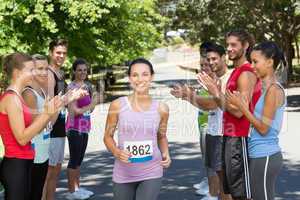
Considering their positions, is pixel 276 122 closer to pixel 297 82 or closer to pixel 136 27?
pixel 136 27

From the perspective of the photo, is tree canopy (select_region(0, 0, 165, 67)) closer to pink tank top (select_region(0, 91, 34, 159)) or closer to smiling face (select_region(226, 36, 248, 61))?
smiling face (select_region(226, 36, 248, 61))

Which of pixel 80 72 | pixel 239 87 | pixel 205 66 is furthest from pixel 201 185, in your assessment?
pixel 239 87

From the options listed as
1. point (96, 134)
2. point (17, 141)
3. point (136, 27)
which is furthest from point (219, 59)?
point (136, 27)

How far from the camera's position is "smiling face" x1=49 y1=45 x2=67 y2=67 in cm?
625

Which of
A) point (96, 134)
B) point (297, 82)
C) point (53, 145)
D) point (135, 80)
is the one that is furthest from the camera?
point (297, 82)

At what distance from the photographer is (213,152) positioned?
6680 millimetres

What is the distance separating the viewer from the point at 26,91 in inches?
191

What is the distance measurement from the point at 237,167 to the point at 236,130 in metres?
0.34

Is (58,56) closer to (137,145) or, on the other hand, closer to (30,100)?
(30,100)

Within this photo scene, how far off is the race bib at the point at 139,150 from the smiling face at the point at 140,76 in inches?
18.0

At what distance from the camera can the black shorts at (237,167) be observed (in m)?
4.87

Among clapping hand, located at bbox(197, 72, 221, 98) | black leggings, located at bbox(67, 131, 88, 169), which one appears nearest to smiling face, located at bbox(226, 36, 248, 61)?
clapping hand, located at bbox(197, 72, 221, 98)

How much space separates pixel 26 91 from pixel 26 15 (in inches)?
558

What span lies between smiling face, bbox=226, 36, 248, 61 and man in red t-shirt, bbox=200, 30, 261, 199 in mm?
149
